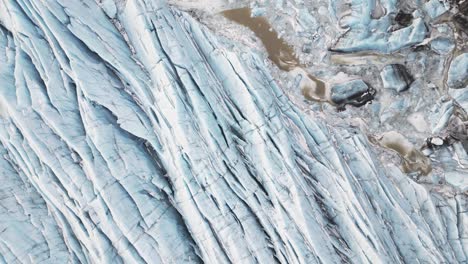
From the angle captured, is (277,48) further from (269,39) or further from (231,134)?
(231,134)

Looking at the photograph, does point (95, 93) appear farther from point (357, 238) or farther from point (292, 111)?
point (357, 238)

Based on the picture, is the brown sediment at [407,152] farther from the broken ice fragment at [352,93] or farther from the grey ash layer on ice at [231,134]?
the broken ice fragment at [352,93]

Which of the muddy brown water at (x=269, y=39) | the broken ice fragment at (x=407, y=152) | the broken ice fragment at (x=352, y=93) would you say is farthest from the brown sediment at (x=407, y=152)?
the muddy brown water at (x=269, y=39)

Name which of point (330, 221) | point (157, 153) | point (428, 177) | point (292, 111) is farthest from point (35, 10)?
point (428, 177)

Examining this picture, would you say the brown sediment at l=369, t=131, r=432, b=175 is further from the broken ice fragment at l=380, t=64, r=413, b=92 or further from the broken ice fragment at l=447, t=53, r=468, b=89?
the broken ice fragment at l=447, t=53, r=468, b=89

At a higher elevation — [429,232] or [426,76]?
[426,76]

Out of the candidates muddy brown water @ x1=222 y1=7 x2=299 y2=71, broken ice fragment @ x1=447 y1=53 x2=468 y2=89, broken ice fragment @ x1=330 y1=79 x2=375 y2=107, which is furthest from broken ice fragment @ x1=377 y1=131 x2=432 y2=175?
muddy brown water @ x1=222 y1=7 x2=299 y2=71
